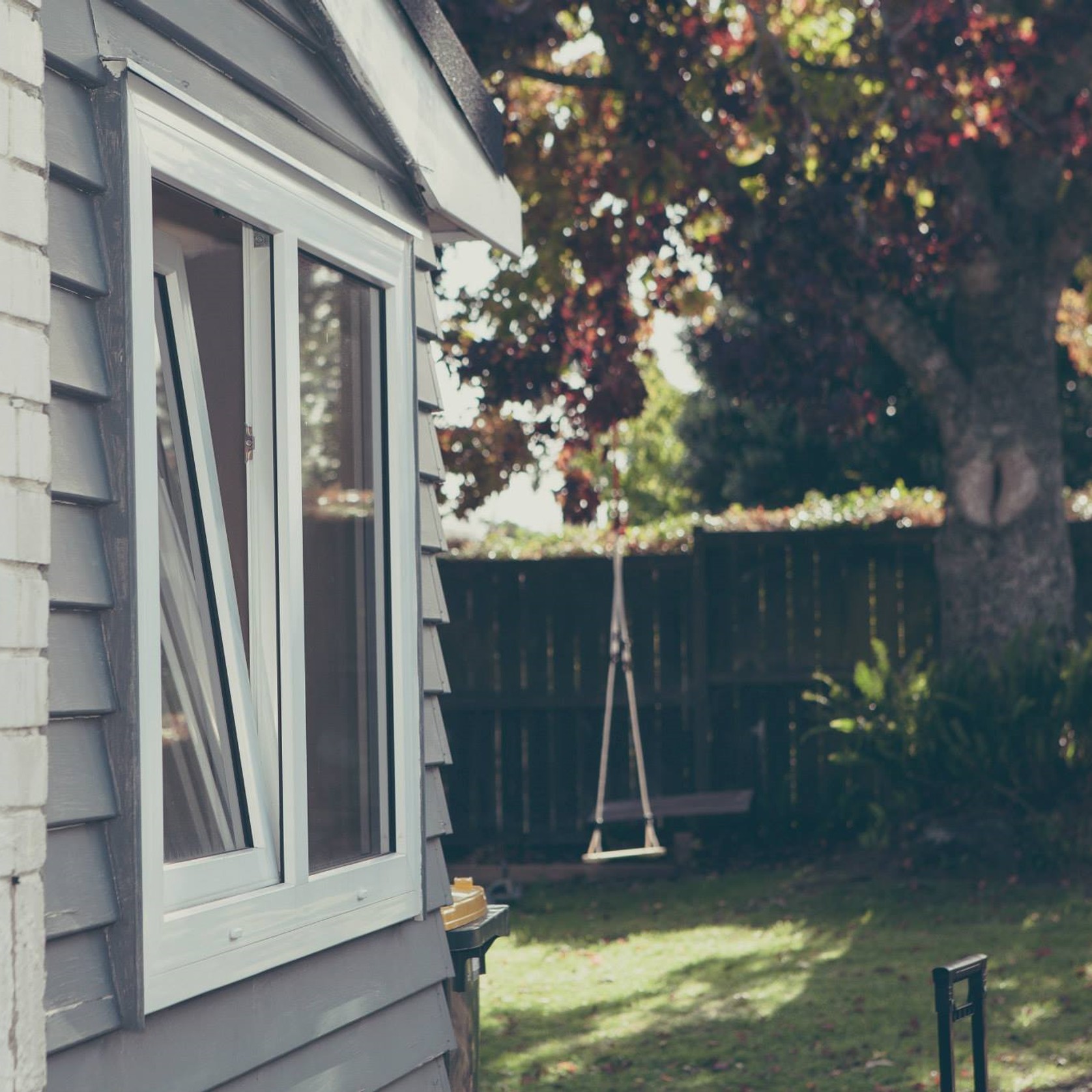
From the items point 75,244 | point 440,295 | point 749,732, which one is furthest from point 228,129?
point 749,732

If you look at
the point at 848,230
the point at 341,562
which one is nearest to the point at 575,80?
the point at 848,230

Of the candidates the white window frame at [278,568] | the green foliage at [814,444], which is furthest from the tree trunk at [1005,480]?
the green foliage at [814,444]

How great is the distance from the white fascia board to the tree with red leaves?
179 inches

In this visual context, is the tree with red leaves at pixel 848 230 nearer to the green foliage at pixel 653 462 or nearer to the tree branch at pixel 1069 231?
the tree branch at pixel 1069 231

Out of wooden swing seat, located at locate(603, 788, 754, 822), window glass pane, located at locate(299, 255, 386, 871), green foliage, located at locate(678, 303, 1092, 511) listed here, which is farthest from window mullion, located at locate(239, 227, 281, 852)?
green foliage, located at locate(678, 303, 1092, 511)

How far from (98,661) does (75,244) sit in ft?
2.22

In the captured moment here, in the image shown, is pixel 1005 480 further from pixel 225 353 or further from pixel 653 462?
pixel 653 462

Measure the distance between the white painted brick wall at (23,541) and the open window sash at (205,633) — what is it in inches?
22.0

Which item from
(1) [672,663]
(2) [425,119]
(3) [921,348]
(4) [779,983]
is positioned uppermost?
(3) [921,348]

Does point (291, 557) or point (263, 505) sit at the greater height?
point (263, 505)

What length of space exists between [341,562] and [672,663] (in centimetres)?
739

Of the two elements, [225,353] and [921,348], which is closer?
[225,353]

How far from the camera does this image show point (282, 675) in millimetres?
3010

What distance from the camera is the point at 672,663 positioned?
34.5 ft
